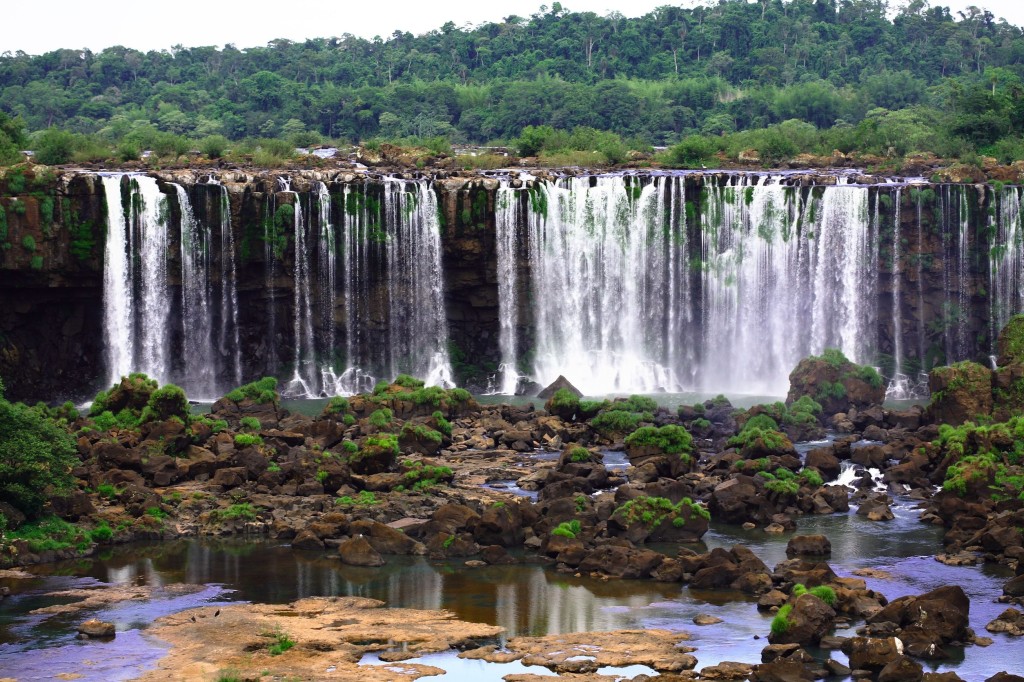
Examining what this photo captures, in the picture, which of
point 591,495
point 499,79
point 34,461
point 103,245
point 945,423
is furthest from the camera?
point 499,79

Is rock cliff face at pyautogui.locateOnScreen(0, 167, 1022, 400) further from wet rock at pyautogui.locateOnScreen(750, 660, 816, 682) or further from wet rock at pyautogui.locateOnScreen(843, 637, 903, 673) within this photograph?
wet rock at pyautogui.locateOnScreen(750, 660, 816, 682)

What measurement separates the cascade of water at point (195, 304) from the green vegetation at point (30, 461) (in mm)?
21469

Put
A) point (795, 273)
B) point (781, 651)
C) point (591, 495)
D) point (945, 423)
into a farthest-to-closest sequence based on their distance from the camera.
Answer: point (795, 273)
point (945, 423)
point (591, 495)
point (781, 651)

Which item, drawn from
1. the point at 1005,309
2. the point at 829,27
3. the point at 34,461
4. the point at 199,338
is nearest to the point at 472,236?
the point at 199,338

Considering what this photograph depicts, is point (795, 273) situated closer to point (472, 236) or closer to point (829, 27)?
point (472, 236)

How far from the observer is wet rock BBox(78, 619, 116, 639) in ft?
89.9

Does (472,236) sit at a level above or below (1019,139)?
below

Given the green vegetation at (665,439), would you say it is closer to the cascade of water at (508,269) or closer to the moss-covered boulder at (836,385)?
the moss-covered boulder at (836,385)

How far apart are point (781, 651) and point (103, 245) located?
35.5 meters

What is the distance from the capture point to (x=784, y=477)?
1502 inches

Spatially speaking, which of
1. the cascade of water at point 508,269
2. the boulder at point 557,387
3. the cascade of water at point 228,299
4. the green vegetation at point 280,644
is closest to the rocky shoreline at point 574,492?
the green vegetation at point 280,644

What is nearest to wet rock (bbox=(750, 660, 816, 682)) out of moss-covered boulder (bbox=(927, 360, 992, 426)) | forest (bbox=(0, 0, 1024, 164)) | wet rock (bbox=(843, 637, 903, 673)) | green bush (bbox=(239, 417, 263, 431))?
wet rock (bbox=(843, 637, 903, 673))

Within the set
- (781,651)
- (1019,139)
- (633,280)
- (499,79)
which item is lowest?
(781,651)

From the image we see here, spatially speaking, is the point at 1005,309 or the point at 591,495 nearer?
the point at 591,495
